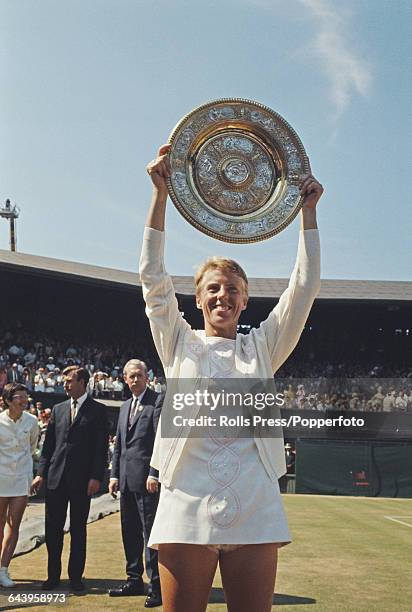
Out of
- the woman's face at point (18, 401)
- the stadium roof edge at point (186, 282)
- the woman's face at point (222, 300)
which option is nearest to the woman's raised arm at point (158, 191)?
the woman's face at point (222, 300)

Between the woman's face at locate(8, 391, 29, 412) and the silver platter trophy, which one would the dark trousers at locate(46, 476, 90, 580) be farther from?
the silver platter trophy

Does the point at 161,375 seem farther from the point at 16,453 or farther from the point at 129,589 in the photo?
the point at 129,589

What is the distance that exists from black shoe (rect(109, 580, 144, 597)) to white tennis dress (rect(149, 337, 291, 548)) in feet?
12.5

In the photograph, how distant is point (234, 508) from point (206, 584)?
10.0 inches

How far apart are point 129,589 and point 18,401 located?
2.04 meters

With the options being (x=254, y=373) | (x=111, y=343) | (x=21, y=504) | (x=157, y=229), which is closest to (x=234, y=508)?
(x=254, y=373)

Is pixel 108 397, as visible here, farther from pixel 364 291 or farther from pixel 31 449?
pixel 31 449

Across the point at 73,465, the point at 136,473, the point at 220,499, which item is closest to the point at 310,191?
the point at 220,499

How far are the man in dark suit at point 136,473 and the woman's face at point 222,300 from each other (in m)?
3.43

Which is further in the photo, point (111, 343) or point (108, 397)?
point (111, 343)

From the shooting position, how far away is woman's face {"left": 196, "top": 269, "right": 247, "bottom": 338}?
105 inches

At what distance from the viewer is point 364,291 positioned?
2916 cm

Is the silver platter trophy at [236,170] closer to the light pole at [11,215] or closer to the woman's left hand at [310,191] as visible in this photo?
the woman's left hand at [310,191]

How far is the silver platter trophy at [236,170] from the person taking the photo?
3.33 m
